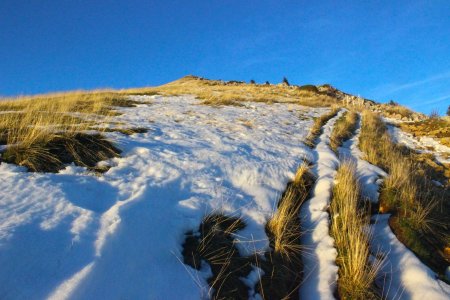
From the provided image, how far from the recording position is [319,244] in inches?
152

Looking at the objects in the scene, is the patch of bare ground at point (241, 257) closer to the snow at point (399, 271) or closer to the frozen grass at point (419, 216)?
the snow at point (399, 271)

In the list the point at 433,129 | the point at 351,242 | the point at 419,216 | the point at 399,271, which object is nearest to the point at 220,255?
the point at 351,242

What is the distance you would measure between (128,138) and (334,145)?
472 cm

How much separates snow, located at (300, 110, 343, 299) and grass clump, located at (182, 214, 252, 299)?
0.62 metres

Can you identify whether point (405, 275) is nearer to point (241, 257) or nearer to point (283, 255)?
point (283, 255)

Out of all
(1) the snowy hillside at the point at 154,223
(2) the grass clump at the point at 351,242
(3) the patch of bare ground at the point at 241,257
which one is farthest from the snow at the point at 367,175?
(3) the patch of bare ground at the point at 241,257

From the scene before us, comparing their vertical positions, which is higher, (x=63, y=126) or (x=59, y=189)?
(x=63, y=126)

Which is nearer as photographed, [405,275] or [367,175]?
[405,275]

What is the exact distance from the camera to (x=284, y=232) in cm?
388

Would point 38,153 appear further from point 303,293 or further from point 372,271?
point 372,271

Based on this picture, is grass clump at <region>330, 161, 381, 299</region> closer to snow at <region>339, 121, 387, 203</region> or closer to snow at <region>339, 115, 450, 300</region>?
snow at <region>339, 115, 450, 300</region>

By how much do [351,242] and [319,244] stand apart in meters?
0.48

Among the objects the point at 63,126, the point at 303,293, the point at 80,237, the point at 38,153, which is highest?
the point at 63,126

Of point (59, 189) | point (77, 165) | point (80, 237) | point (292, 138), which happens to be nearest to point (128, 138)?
point (77, 165)
